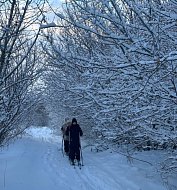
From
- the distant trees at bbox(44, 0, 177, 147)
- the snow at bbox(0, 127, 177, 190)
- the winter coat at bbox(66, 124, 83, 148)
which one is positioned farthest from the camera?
the winter coat at bbox(66, 124, 83, 148)

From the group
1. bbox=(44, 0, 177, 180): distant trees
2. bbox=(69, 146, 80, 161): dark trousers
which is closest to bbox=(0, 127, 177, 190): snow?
bbox=(69, 146, 80, 161): dark trousers

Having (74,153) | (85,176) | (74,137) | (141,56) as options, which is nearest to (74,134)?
(74,137)

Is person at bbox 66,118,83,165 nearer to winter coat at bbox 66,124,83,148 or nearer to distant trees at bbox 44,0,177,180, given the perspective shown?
winter coat at bbox 66,124,83,148

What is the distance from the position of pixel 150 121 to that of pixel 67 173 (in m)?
6.10

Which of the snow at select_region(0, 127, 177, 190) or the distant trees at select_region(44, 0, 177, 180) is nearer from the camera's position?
the distant trees at select_region(44, 0, 177, 180)

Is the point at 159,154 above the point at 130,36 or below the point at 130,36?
below

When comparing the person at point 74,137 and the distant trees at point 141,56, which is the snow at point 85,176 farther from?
the distant trees at point 141,56

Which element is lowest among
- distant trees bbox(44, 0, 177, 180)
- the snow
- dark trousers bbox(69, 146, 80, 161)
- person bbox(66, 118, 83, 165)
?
the snow

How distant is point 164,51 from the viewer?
7.52 meters

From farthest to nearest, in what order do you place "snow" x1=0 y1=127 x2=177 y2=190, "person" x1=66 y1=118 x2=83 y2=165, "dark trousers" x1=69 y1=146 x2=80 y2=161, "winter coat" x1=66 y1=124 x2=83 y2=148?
"winter coat" x1=66 y1=124 x2=83 y2=148
"person" x1=66 y1=118 x2=83 y2=165
"dark trousers" x1=69 y1=146 x2=80 y2=161
"snow" x1=0 y1=127 x2=177 y2=190

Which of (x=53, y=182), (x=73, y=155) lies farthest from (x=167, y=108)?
(x=73, y=155)

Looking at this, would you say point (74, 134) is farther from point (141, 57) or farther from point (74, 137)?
point (141, 57)

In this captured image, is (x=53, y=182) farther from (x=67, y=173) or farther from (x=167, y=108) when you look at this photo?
(x=167, y=108)

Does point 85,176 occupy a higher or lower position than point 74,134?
lower
